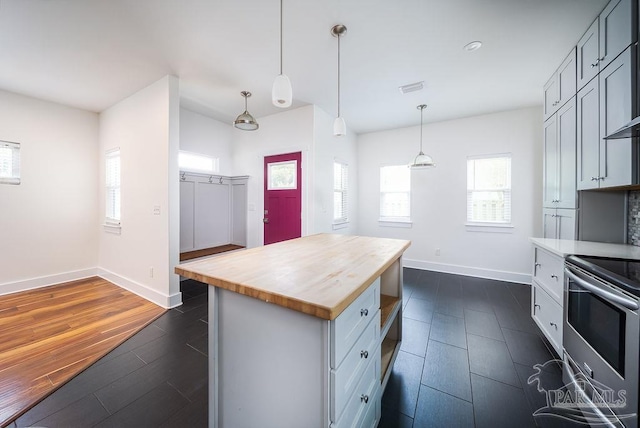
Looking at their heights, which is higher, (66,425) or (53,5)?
(53,5)

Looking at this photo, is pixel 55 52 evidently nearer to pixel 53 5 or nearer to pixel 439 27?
pixel 53 5

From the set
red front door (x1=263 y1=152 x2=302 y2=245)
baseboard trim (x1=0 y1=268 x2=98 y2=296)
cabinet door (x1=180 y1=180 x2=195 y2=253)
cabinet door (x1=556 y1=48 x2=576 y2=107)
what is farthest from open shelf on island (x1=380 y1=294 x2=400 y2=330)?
baseboard trim (x1=0 y1=268 x2=98 y2=296)

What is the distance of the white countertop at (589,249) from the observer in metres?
1.75

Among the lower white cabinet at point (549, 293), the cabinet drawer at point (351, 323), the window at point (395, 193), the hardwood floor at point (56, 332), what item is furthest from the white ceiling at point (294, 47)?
the hardwood floor at point (56, 332)

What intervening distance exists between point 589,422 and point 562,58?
326cm

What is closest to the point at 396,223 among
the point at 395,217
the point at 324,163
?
the point at 395,217

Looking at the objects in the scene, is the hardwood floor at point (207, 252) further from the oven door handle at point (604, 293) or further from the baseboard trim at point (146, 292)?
the oven door handle at point (604, 293)

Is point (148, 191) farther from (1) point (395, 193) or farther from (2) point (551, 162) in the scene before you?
(2) point (551, 162)

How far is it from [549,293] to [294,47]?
3.26 m

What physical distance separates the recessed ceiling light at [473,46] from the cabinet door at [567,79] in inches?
37.1

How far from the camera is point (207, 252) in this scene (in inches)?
163

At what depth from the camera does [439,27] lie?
2.12 m

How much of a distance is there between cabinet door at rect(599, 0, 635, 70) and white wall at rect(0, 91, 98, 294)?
6.57m

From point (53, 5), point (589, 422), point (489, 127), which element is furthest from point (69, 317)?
point (489, 127)
